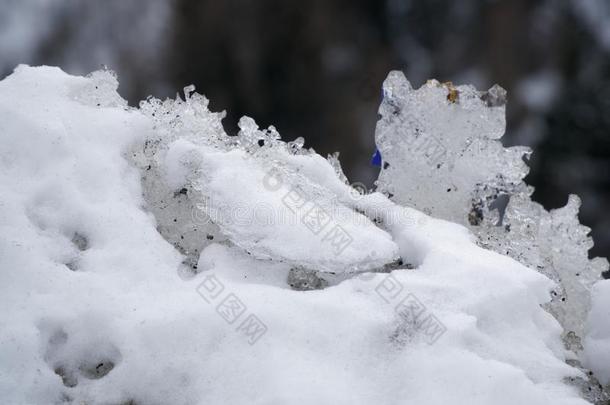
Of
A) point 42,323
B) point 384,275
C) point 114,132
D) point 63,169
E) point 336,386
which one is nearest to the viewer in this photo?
point 336,386

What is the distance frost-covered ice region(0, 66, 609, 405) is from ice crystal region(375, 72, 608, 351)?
0.17m

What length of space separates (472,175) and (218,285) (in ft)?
3.34

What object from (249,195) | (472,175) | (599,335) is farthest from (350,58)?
(599,335)

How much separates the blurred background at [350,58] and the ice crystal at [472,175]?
7.25 m

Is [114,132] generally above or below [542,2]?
below

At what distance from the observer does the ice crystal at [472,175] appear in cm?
208

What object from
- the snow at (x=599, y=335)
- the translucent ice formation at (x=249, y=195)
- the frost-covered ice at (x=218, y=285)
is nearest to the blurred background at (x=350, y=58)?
the translucent ice formation at (x=249, y=195)

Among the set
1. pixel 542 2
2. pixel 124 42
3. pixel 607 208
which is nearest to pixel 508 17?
pixel 542 2

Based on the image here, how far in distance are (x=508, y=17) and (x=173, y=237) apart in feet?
35.4

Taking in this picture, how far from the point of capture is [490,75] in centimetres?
1078

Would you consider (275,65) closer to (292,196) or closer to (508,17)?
(508,17)

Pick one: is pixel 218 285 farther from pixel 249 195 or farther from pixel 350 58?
pixel 350 58

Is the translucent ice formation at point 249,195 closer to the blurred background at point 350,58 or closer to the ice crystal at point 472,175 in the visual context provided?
the ice crystal at point 472,175

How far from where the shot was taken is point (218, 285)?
67.9 inches
